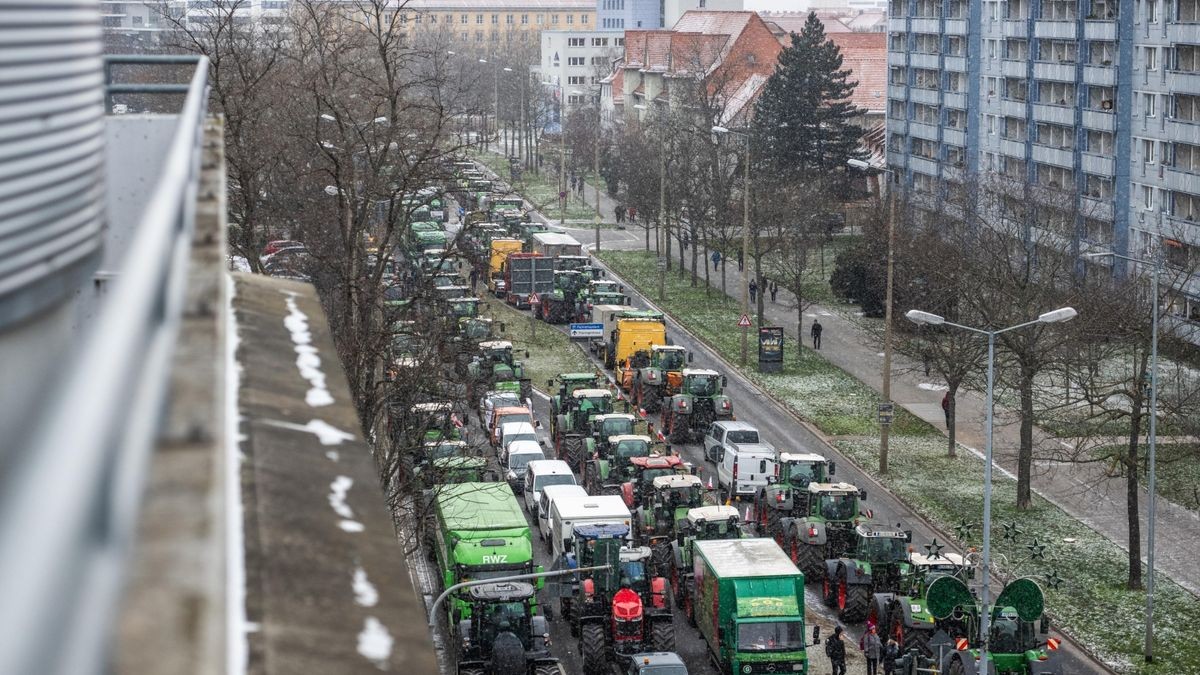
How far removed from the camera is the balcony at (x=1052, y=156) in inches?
2571

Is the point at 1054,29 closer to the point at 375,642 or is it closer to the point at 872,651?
the point at 872,651

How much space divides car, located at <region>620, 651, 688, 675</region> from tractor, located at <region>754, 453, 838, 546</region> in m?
9.26

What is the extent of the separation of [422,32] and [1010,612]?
181417 mm

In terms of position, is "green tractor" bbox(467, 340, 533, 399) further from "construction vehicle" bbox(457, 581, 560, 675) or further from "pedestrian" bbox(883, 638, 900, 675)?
"pedestrian" bbox(883, 638, 900, 675)

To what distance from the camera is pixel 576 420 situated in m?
41.8

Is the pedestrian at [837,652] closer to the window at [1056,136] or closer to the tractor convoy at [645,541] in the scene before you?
the tractor convoy at [645,541]

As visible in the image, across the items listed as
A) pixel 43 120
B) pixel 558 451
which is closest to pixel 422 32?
→ pixel 558 451

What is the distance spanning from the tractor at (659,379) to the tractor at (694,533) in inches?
573

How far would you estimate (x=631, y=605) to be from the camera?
85.1 ft

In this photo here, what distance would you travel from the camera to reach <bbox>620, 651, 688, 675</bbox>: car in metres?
23.2

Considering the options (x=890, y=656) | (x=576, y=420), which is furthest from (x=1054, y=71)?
(x=890, y=656)

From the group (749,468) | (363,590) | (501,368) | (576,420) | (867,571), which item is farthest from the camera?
(501,368)

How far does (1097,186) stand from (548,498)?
38.4 m

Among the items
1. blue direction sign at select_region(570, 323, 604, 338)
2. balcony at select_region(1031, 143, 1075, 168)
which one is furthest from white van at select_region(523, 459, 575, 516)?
balcony at select_region(1031, 143, 1075, 168)
